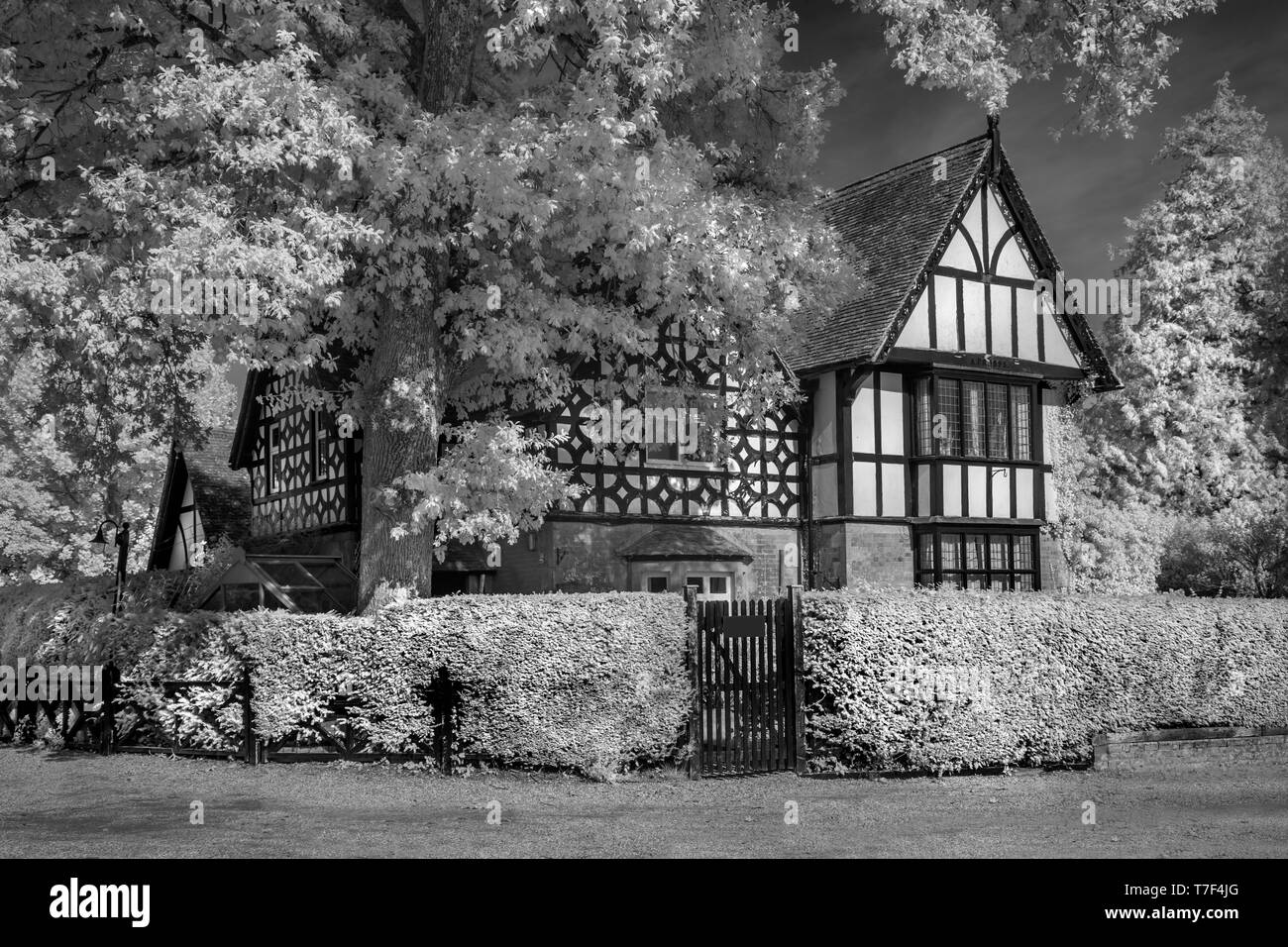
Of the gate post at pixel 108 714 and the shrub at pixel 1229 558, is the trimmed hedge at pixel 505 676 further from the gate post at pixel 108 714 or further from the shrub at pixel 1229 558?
the shrub at pixel 1229 558

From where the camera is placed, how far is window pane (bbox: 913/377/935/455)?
24.7 metres

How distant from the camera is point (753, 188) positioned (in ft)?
60.2

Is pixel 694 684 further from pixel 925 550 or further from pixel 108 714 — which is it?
pixel 925 550

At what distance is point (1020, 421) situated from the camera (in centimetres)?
2609

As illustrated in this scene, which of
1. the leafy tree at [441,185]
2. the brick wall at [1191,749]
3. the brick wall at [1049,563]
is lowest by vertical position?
the brick wall at [1191,749]

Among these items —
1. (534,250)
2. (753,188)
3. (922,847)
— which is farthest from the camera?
(753,188)

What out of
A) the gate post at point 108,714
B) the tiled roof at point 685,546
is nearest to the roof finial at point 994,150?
the tiled roof at point 685,546

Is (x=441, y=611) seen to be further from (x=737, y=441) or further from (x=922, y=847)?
(x=737, y=441)

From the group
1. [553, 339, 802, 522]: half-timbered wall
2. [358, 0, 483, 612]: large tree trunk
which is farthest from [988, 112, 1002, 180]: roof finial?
[358, 0, 483, 612]: large tree trunk

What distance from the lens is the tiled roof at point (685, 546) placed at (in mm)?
22141

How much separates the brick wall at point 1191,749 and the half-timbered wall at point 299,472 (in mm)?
14314

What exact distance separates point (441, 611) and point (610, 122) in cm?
581

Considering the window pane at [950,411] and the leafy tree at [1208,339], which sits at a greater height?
the leafy tree at [1208,339]

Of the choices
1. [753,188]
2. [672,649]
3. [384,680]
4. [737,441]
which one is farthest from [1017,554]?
[384,680]
